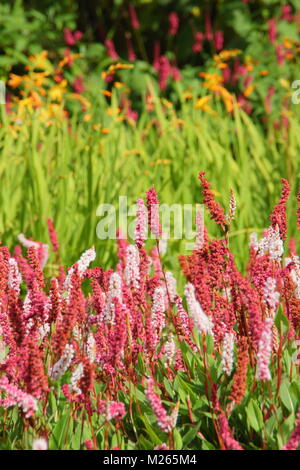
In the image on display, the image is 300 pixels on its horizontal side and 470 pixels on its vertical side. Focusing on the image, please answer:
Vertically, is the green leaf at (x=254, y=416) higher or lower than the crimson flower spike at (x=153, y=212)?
lower

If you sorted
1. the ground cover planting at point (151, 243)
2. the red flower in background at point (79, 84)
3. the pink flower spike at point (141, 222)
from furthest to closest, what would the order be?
the red flower in background at point (79, 84) < the pink flower spike at point (141, 222) < the ground cover planting at point (151, 243)

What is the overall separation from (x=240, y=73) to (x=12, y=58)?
7.31ft

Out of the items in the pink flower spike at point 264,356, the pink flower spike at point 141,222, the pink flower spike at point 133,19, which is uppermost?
the pink flower spike at point 133,19

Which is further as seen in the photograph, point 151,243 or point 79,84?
point 79,84

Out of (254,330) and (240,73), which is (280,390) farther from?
(240,73)

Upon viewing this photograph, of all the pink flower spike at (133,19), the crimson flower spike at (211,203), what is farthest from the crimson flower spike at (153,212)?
the pink flower spike at (133,19)

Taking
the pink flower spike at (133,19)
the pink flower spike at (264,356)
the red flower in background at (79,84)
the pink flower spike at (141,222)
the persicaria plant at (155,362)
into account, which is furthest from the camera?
the pink flower spike at (133,19)

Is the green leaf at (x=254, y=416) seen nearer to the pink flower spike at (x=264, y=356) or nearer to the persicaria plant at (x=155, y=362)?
the persicaria plant at (x=155, y=362)

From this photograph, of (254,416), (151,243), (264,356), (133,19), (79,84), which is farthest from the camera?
(133,19)

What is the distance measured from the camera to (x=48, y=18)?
7.57m

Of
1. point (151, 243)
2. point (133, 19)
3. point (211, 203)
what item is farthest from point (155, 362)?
point (133, 19)

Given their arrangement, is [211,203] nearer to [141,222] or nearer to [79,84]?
[141,222]

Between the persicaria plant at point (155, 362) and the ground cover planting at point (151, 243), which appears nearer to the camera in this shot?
the persicaria plant at point (155, 362)
